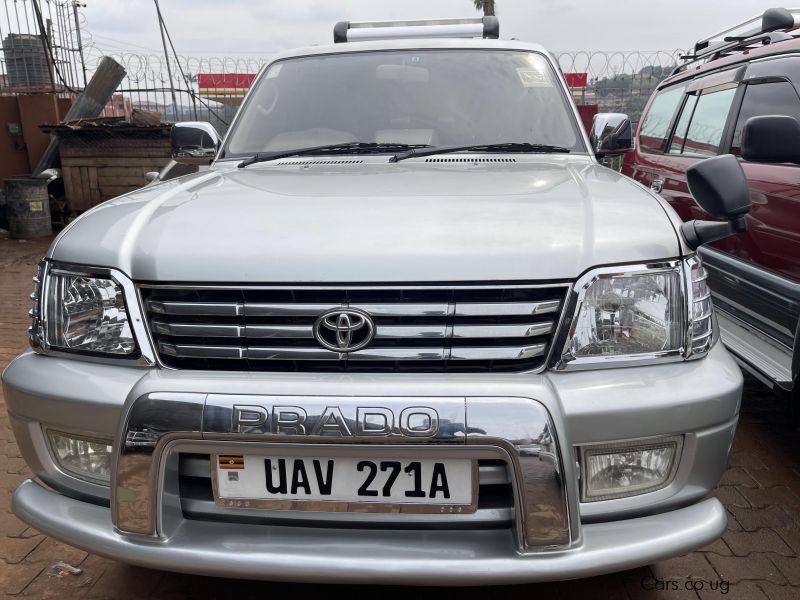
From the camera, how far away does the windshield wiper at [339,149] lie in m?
2.74

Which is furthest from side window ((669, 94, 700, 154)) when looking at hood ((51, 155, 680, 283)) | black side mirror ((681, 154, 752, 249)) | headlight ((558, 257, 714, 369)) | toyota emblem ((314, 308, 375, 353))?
toyota emblem ((314, 308, 375, 353))

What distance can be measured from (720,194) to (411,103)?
146cm

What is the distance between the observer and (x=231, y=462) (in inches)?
63.9

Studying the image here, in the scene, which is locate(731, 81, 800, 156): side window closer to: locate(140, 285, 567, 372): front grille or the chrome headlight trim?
locate(140, 285, 567, 372): front grille

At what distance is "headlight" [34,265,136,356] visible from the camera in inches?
69.4

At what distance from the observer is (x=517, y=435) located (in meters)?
1.52

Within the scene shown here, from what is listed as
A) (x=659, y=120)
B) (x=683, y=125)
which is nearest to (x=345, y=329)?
(x=683, y=125)

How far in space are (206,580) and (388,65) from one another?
7.35 ft

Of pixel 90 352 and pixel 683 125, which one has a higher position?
pixel 683 125

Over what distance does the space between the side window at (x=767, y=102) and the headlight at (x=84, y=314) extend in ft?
10.0

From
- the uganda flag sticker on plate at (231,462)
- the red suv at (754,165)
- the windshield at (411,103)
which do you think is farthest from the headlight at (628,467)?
the windshield at (411,103)

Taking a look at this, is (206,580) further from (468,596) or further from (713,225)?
(713,225)

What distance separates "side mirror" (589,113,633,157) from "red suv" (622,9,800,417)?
1.00 ft

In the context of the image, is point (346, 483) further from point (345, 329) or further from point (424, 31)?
point (424, 31)
